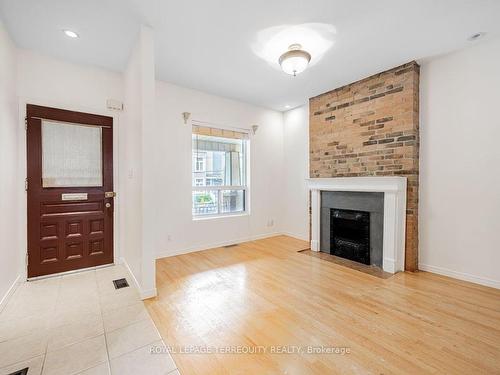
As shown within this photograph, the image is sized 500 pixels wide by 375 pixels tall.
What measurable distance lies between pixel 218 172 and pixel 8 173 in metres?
2.79

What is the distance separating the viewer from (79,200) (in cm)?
303

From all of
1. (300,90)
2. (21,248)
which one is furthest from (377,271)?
(21,248)

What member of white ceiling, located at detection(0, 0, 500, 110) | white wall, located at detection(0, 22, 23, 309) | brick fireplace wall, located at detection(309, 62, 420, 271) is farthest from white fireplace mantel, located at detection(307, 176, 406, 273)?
white wall, located at detection(0, 22, 23, 309)

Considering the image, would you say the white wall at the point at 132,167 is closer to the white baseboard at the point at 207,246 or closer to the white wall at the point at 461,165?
the white baseboard at the point at 207,246

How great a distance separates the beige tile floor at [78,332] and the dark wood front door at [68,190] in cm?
42

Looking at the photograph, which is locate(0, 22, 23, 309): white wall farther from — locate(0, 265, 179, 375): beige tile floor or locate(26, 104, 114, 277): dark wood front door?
locate(0, 265, 179, 375): beige tile floor

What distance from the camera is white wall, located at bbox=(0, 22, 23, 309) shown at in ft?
7.19

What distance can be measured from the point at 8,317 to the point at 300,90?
4552mm

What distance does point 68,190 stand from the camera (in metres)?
2.96

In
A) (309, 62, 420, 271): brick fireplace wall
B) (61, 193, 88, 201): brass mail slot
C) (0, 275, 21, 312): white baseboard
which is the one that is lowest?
(0, 275, 21, 312): white baseboard

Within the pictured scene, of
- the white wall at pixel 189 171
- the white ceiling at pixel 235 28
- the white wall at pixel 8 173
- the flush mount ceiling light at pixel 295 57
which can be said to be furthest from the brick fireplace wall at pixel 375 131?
the white wall at pixel 8 173

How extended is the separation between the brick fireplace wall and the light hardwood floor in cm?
93

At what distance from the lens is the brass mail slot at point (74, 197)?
9.64ft

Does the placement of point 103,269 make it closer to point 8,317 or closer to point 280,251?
point 8,317
